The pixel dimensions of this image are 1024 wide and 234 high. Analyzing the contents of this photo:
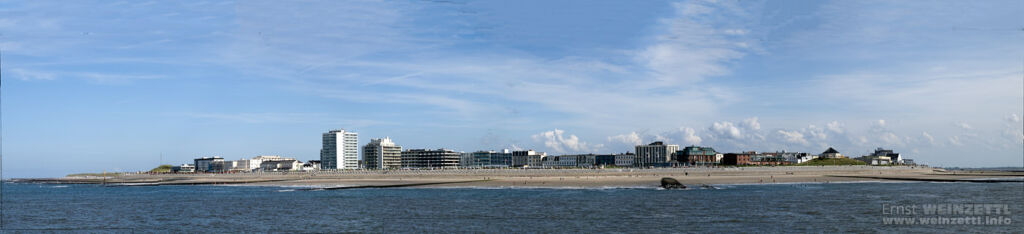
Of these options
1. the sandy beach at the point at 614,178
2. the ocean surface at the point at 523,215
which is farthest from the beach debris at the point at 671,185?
the ocean surface at the point at 523,215

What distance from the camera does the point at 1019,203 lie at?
178 feet

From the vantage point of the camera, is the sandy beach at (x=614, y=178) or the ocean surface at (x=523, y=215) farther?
the sandy beach at (x=614, y=178)

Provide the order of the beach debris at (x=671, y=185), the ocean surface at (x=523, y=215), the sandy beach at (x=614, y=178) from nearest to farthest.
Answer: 1. the ocean surface at (x=523, y=215)
2. the beach debris at (x=671, y=185)
3. the sandy beach at (x=614, y=178)

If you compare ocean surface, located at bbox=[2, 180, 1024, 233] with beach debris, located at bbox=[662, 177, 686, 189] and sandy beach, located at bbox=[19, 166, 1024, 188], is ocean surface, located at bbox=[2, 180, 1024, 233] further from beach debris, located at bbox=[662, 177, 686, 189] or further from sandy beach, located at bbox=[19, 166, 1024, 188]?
sandy beach, located at bbox=[19, 166, 1024, 188]

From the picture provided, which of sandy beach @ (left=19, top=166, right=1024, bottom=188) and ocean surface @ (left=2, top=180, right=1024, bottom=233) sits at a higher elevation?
ocean surface @ (left=2, top=180, right=1024, bottom=233)

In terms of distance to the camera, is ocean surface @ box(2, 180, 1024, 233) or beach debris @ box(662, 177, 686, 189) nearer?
ocean surface @ box(2, 180, 1024, 233)

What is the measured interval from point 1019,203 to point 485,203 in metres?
45.5

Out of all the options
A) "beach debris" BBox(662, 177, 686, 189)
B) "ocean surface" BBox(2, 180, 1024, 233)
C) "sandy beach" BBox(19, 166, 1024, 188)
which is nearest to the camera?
"ocean surface" BBox(2, 180, 1024, 233)

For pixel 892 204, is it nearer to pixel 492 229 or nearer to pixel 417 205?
pixel 492 229

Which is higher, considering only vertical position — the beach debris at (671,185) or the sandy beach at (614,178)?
the beach debris at (671,185)

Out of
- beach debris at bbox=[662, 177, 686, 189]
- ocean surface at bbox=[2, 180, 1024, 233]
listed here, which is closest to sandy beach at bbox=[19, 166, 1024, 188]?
beach debris at bbox=[662, 177, 686, 189]

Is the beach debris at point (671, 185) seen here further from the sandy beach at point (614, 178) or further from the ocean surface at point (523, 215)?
the ocean surface at point (523, 215)

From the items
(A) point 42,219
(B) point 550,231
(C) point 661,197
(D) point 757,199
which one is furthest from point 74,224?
(D) point 757,199

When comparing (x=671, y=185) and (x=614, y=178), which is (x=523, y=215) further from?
(x=614, y=178)
